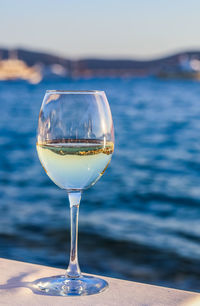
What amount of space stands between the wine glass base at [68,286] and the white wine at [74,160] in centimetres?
13

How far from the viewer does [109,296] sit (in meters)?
0.68

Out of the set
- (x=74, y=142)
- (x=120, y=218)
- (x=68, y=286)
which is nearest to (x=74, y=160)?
(x=74, y=142)

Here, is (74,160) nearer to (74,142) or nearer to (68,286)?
(74,142)

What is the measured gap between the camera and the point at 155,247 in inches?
160

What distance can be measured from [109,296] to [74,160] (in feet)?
0.65

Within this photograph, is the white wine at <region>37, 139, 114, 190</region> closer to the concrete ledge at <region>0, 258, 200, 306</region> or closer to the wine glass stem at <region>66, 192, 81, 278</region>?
the wine glass stem at <region>66, 192, 81, 278</region>

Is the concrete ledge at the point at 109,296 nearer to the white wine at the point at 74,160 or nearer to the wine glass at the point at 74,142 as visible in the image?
the wine glass at the point at 74,142

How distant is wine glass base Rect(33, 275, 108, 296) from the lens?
0.69 m

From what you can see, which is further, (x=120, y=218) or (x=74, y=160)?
(x=120, y=218)

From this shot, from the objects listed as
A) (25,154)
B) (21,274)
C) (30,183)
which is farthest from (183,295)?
(25,154)

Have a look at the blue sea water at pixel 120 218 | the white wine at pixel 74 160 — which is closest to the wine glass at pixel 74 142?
the white wine at pixel 74 160

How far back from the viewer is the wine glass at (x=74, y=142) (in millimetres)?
747

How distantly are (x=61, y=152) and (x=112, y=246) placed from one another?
336 centimetres

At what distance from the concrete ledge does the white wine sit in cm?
15
